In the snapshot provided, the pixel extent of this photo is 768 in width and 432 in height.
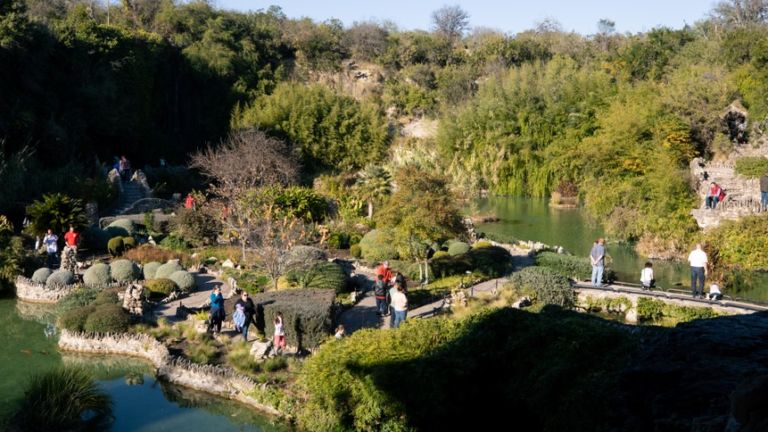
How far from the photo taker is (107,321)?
588 inches

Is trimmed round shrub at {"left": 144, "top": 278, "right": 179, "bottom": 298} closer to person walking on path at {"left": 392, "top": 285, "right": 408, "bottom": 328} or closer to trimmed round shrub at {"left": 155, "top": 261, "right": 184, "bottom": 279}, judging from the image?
trimmed round shrub at {"left": 155, "top": 261, "right": 184, "bottom": 279}

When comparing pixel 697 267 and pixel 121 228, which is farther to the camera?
pixel 121 228

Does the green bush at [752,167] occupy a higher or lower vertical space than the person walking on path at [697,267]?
higher

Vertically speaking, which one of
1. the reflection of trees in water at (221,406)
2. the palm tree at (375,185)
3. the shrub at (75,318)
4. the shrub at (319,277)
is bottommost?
the reflection of trees in water at (221,406)

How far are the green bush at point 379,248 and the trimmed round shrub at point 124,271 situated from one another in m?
6.65

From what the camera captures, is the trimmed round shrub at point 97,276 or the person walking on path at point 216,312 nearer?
the person walking on path at point 216,312

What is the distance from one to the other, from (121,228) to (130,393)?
12.1 metres

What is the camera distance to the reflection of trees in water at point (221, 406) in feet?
37.8

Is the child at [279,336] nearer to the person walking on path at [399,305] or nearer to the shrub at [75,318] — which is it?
the person walking on path at [399,305]

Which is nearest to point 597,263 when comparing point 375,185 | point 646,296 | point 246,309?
point 646,296

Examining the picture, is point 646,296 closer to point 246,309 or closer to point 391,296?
point 391,296

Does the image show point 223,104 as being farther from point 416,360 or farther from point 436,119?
point 416,360

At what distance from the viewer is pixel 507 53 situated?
5478 cm

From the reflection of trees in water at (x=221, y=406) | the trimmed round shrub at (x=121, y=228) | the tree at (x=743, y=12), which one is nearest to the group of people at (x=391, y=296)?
the reflection of trees in water at (x=221, y=406)
